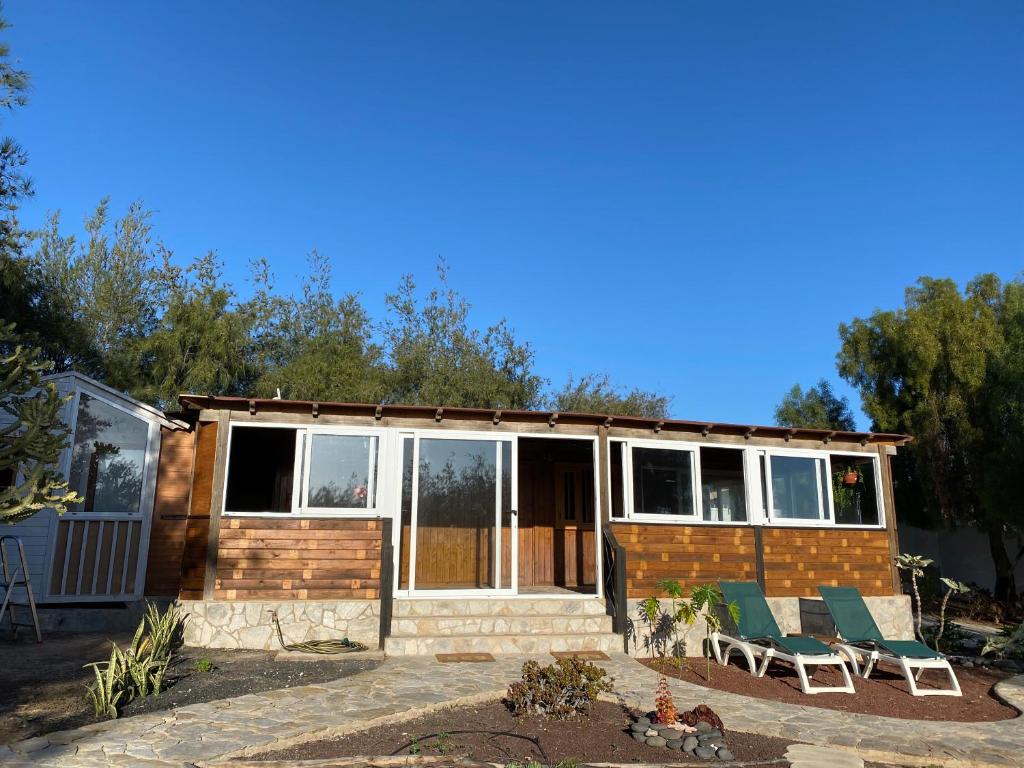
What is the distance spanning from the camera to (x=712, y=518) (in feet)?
32.3

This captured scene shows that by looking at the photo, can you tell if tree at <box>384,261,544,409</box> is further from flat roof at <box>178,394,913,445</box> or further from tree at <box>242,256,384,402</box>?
flat roof at <box>178,394,913,445</box>

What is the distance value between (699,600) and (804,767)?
3305mm

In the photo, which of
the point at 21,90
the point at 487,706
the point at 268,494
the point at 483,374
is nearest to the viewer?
the point at 487,706

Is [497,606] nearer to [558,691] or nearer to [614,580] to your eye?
[614,580]

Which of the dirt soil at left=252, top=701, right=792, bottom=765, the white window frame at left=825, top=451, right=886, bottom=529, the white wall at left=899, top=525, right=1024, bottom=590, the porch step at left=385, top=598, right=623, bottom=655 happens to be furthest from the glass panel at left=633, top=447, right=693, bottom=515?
the white wall at left=899, top=525, right=1024, bottom=590

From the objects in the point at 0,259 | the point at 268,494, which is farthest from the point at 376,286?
the point at 268,494

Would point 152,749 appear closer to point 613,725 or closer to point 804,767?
point 613,725

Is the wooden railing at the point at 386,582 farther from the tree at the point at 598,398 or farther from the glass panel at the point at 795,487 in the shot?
the tree at the point at 598,398

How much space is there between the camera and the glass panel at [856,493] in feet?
34.5

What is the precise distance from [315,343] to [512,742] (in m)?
17.3

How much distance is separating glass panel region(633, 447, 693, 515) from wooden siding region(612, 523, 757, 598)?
0.28 meters

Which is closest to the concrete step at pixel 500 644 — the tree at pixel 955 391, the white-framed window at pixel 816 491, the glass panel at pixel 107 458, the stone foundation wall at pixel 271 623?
the stone foundation wall at pixel 271 623

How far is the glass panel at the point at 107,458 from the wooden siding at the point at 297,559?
2080 millimetres

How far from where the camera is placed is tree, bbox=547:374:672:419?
2370 cm
